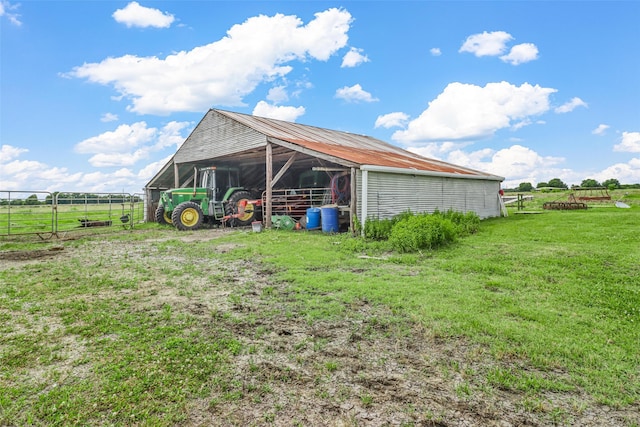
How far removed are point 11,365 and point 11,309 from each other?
191cm

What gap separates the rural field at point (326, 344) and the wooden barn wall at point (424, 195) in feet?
15.2

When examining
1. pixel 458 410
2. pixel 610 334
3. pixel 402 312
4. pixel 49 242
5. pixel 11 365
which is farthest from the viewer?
Result: pixel 49 242

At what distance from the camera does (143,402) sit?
2.48 meters

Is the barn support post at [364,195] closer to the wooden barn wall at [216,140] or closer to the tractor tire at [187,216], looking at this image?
the wooden barn wall at [216,140]

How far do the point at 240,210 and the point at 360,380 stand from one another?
12.6m

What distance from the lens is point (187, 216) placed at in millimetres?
14039

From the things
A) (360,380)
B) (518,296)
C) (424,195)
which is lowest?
(360,380)

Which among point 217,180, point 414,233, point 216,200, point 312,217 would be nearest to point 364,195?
point 312,217

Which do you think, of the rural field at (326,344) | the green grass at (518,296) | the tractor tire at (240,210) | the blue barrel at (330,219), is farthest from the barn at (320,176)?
the rural field at (326,344)

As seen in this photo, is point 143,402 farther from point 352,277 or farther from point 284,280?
point 352,277

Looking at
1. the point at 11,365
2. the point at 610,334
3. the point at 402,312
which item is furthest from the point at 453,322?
A: the point at 11,365

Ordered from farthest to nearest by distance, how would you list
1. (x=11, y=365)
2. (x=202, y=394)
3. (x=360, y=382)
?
(x=11, y=365) → (x=360, y=382) → (x=202, y=394)

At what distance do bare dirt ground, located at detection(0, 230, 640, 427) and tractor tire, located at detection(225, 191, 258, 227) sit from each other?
10296 millimetres

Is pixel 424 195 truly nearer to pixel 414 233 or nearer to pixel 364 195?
pixel 364 195
